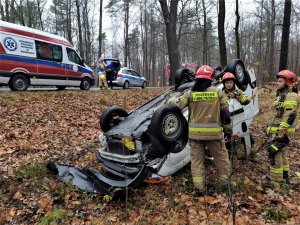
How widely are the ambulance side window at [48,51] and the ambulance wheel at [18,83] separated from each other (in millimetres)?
1167

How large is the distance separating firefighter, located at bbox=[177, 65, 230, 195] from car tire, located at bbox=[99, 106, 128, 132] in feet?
4.82

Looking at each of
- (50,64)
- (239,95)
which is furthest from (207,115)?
(50,64)

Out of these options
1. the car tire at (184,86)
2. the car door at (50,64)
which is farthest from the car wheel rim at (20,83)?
the car tire at (184,86)

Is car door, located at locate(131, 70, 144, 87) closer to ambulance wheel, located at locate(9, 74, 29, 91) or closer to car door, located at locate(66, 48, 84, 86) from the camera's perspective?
car door, located at locate(66, 48, 84, 86)

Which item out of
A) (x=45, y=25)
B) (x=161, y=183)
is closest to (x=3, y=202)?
(x=161, y=183)

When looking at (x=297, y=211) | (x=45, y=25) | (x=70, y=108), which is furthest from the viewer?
(x=45, y=25)

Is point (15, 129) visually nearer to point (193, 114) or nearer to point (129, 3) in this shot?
point (193, 114)

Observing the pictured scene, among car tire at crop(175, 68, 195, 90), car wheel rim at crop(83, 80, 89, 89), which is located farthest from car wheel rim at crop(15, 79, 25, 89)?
car tire at crop(175, 68, 195, 90)

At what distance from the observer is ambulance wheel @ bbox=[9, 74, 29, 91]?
40.2ft

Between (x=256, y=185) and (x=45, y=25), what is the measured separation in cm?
3874

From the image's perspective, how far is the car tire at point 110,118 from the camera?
19.3 ft

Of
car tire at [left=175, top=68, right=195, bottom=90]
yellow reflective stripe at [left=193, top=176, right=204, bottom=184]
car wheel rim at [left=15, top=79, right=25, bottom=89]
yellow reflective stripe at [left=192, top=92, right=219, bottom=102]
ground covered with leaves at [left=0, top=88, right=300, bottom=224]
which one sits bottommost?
ground covered with leaves at [left=0, top=88, right=300, bottom=224]

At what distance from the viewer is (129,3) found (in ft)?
110

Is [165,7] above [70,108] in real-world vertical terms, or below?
above
